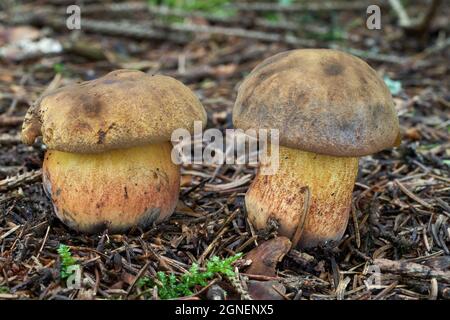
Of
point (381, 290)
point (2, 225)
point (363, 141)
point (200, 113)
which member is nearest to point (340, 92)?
point (363, 141)

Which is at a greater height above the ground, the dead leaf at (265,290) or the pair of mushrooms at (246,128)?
the pair of mushrooms at (246,128)

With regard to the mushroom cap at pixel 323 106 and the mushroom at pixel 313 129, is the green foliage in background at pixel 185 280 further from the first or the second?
the mushroom cap at pixel 323 106

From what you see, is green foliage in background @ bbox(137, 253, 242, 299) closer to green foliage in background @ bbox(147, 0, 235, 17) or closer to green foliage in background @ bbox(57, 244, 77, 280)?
green foliage in background @ bbox(57, 244, 77, 280)

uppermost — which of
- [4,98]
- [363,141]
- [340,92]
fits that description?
[340,92]

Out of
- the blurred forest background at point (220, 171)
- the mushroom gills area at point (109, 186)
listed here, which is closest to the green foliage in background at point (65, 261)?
the blurred forest background at point (220, 171)

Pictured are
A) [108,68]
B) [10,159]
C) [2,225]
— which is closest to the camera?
[2,225]

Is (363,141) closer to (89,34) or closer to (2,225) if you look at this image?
(2,225)

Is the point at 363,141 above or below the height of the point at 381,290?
above
